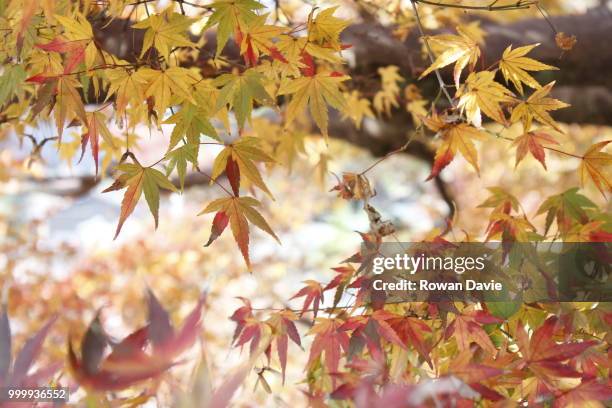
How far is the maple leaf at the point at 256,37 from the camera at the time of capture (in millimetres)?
926

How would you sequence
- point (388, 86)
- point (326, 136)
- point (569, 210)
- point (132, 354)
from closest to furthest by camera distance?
point (132, 354) < point (326, 136) < point (569, 210) < point (388, 86)

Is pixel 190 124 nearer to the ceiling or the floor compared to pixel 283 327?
nearer to the ceiling

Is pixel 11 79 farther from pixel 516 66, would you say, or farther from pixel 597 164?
pixel 597 164

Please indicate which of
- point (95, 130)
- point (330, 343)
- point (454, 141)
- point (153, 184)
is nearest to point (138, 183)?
point (153, 184)

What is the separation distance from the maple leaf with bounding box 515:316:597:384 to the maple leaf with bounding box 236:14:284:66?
1.75 feet

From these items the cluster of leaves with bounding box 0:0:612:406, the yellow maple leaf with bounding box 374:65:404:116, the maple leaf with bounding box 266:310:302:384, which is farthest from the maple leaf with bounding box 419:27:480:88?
the yellow maple leaf with bounding box 374:65:404:116

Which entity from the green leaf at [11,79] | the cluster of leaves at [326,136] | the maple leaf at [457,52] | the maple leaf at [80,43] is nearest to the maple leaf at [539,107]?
the cluster of leaves at [326,136]

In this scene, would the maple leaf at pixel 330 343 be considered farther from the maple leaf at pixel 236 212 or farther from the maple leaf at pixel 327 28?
the maple leaf at pixel 327 28

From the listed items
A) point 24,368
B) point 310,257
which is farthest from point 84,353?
point 310,257

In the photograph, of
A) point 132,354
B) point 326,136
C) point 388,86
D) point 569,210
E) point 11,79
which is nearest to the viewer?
point 132,354

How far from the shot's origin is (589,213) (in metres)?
1.20

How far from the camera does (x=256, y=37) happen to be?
94cm
